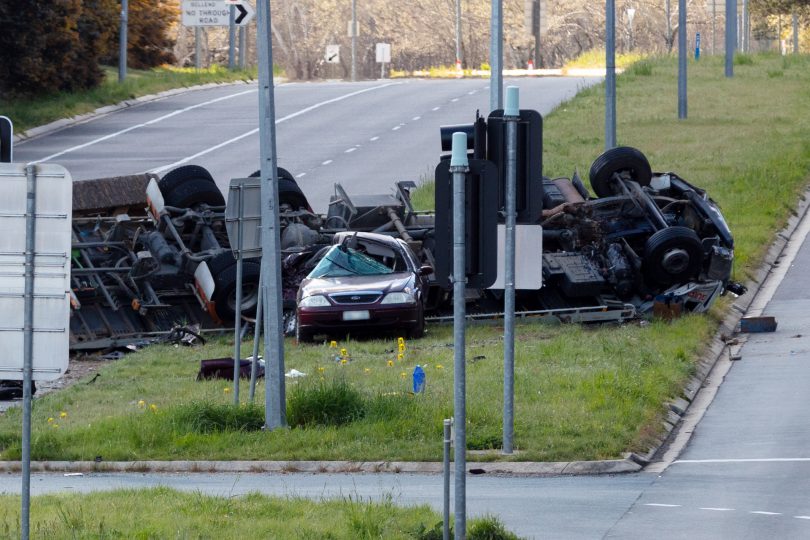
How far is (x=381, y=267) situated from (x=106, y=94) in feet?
112

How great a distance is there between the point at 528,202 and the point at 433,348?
280 inches

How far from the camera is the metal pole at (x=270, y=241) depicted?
15.6m

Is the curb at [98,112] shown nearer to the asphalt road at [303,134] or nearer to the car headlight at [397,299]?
the asphalt road at [303,134]

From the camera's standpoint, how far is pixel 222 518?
11.2 m

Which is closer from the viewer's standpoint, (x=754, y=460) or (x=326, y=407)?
(x=754, y=460)

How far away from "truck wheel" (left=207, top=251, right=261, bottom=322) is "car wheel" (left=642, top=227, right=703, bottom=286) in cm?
582

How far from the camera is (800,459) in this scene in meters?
14.3

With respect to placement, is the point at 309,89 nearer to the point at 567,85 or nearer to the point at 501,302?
the point at 567,85

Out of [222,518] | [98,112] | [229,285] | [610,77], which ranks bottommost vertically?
[222,518]

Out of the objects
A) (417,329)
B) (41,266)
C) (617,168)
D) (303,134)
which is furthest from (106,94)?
(41,266)

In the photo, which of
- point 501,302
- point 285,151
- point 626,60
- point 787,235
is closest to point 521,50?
point 626,60

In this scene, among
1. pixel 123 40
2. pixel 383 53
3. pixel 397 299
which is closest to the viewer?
pixel 397 299

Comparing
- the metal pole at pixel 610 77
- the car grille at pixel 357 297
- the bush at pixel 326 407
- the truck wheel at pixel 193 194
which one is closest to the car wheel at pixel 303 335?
the car grille at pixel 357 297

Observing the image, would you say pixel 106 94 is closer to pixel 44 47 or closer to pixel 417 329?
pixel 44 47
